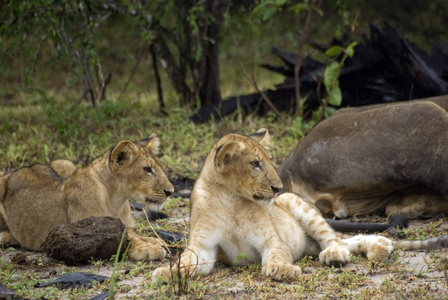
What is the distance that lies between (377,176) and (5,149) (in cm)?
450

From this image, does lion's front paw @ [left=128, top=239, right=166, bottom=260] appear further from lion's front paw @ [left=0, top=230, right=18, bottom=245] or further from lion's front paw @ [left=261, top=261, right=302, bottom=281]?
lion's front paw @ [left=0, top=230, right=18, bottom=245]

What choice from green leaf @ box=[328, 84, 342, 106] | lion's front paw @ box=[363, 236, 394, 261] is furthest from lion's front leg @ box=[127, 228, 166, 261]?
green leaf @ box=[328, 84, 342, 106]

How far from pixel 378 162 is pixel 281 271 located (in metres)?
2.34

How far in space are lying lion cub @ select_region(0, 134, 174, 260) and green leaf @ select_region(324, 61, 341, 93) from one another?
3622 millimetres

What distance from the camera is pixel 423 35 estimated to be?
593 inches

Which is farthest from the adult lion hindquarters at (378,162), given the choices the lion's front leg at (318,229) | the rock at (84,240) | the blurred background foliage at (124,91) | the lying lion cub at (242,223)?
the rock at (84,240)

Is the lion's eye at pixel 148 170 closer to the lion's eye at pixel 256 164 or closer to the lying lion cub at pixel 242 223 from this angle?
the lying lion cub at pixel 242 223

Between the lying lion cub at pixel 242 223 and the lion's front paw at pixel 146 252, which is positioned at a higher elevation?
the lying lion cub at pixel 242 223

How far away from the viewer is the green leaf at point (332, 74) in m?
8.44

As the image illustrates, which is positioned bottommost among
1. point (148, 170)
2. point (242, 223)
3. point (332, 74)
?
point (242, 223)

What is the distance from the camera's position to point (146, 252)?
4844 millimetres

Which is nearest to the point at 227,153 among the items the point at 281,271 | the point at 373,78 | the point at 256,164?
the point at 256,164

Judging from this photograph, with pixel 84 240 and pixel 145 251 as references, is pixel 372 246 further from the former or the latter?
pixel 84 240

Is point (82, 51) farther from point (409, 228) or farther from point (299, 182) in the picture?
point (409, 228)
